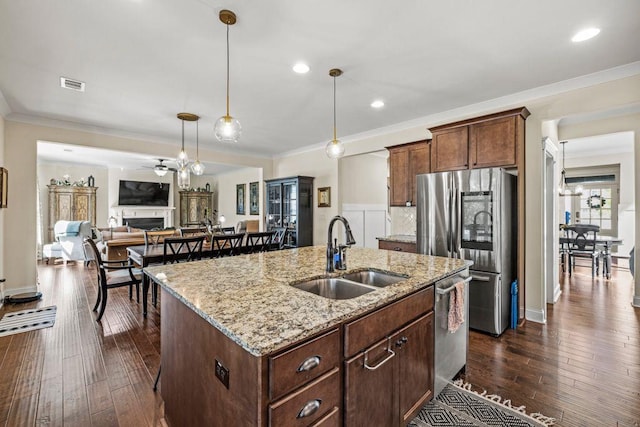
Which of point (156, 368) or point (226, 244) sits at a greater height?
point (226, 244)

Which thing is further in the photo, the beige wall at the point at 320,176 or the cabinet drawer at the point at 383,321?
the beige wall at the point at 320,176

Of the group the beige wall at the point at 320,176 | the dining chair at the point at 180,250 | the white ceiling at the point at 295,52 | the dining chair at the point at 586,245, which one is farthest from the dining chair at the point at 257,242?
the dining chair at the point at 586,245

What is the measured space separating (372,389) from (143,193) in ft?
34.5

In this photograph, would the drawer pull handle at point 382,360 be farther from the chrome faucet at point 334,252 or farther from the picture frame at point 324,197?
the picture frame at point 324,197

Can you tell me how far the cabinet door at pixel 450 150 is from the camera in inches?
143

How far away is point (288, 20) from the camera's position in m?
2.16

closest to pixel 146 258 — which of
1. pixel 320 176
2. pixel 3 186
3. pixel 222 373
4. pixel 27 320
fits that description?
pixel 27 320

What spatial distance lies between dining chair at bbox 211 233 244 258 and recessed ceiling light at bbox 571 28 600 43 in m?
4.09

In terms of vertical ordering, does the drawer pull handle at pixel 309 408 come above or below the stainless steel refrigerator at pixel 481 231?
below

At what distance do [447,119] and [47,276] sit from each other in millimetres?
7713

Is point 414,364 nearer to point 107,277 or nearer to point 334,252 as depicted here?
point 334,252

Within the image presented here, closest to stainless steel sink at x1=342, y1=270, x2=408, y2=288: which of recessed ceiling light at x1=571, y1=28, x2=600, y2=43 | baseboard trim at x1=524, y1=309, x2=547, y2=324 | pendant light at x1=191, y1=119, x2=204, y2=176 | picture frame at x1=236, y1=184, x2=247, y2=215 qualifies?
recessed ceiling light at x1=571, y1=28, x2=600, y2=43

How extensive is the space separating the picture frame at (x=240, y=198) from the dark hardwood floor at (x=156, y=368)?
6.60m

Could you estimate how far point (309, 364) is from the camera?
107 centimetres
